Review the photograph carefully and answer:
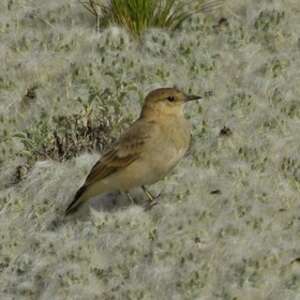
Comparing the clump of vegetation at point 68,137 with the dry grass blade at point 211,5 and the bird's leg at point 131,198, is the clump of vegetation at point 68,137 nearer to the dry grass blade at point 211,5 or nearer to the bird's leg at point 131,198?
the bird's leg at point 131,198

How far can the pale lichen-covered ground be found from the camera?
10.6m

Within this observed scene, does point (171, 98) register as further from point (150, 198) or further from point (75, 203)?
point (75, 203)

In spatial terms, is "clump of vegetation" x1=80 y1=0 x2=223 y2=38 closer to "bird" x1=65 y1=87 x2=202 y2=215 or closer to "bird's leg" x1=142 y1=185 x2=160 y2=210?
"bird" x1=65 y1=87 x2=202 y2=215

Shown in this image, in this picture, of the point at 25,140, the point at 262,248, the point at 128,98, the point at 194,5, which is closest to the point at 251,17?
the point at 194,5

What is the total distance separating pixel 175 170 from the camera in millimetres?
12359

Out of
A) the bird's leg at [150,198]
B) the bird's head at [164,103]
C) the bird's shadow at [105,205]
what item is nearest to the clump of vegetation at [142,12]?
the bird's head at [164,103]

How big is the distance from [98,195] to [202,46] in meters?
3.39

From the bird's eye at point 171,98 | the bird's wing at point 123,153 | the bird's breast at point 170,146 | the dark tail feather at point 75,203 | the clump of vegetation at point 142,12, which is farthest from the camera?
the clump of vegetation at point 142,12

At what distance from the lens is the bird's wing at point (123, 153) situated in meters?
11.6

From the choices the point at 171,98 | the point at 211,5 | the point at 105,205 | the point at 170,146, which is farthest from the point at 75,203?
the point at 211,5

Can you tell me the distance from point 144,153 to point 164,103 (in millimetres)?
758

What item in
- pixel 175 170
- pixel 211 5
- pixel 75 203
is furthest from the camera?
pixel 211 5

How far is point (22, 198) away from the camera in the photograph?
12.2m

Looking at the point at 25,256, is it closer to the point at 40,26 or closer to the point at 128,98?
the point at 128,98
